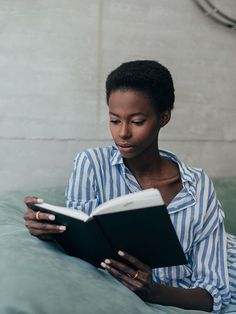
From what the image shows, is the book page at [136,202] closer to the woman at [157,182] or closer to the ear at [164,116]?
the woman at [157,182]

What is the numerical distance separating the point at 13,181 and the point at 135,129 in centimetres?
81

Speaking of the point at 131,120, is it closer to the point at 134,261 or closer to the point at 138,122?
the point at 138,122

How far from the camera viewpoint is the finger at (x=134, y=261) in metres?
1.02

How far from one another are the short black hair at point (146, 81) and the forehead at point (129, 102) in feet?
0.04

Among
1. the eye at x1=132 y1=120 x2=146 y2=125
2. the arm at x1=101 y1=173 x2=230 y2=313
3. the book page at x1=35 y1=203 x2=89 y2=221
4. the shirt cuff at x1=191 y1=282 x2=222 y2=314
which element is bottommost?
the shirt cuff at x1=191 y1=282 x2=222 y2=314

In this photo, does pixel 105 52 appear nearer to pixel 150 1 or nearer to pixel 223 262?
pixel 150 1

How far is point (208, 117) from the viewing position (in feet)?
7.04

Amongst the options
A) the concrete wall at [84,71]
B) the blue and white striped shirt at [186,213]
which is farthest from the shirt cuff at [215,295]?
the concrete wall at [84,71]

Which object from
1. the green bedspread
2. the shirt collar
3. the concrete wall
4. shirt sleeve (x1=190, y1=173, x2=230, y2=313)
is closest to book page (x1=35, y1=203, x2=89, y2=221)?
the green bedspread

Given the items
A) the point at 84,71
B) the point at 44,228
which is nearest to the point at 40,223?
the point at 44,228

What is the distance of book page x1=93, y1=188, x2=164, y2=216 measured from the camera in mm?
875

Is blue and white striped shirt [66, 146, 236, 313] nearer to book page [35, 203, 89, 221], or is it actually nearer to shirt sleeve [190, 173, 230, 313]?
shirt sleeve [190, 173, 230, 313]

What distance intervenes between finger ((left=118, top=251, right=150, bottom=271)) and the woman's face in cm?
31

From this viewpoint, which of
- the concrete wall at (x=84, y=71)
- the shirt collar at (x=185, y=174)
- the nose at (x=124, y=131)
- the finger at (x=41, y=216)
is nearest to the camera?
the finger at (x=41, y=216)
